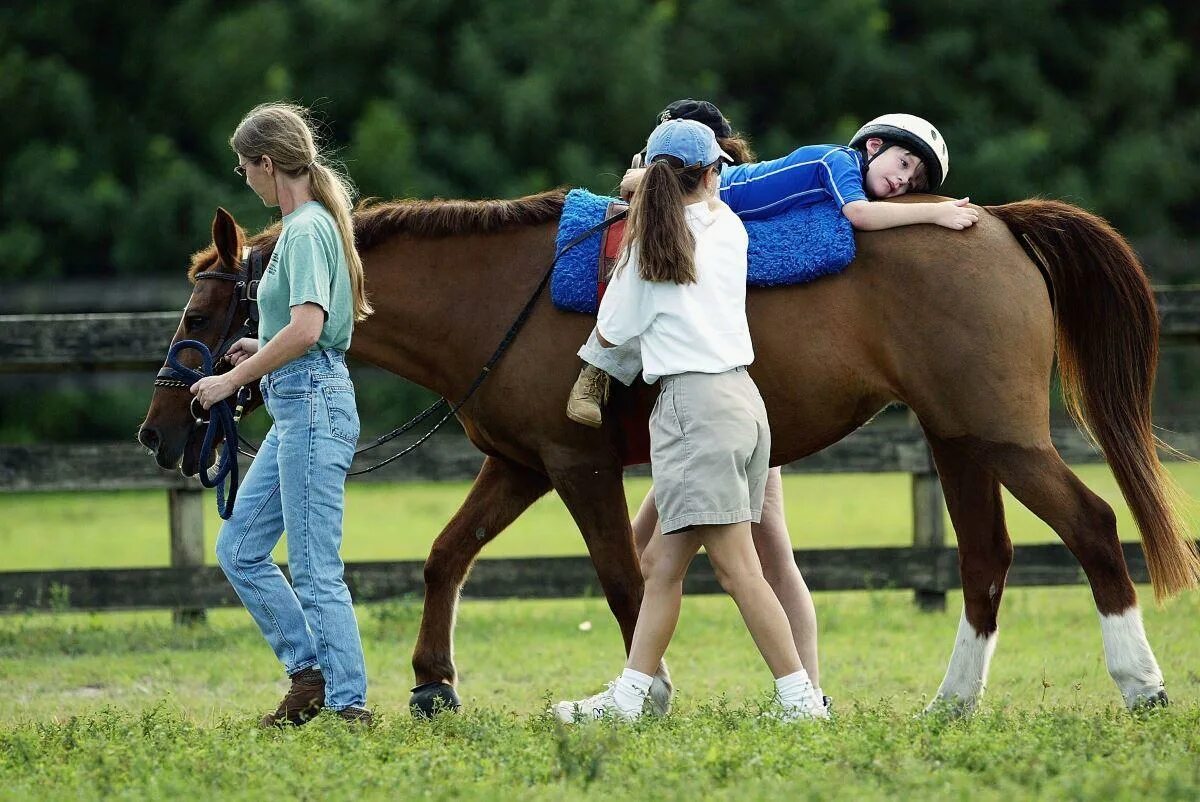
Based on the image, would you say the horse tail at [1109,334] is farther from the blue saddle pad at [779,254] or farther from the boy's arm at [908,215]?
the blue saddle pad at [779,254]

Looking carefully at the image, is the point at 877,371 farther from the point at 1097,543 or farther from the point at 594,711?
the point at 594,711

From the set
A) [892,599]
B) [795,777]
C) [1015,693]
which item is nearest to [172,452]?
[795,777]

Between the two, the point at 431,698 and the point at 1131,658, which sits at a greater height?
the point at 1131,658

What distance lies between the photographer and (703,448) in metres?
4.30

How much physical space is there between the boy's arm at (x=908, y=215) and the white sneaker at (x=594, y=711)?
171 centimetres

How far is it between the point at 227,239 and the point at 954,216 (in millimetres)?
2391

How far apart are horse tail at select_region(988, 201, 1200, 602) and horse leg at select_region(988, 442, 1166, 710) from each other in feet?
1.08

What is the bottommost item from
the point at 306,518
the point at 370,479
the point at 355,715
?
the point at 355,715

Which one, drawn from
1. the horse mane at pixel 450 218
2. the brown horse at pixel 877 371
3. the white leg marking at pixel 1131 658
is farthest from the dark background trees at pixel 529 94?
the white leg marking at pixel 1131 658

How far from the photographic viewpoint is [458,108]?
66.3 feet

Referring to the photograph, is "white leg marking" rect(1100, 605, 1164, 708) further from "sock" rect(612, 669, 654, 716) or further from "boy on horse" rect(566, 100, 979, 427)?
"sock" rect(612, 669, 654, 716)

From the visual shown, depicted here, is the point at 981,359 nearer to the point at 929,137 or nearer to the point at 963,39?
the point at 929,137

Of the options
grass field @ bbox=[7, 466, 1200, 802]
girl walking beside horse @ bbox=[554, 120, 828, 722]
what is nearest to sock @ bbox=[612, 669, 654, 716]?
girl walking beside horse @ bbox=[554, 120, 828, 722]

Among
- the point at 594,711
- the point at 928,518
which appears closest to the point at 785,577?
the point at 594,711
